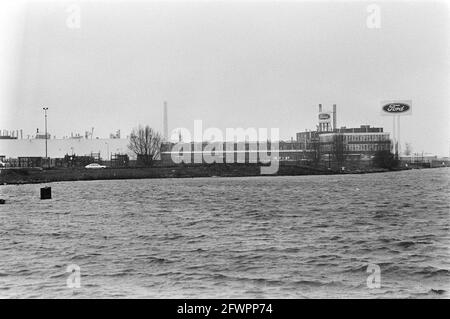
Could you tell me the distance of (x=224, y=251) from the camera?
915 inches

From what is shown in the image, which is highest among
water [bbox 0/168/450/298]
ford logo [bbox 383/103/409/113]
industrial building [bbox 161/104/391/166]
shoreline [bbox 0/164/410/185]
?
ford logo [bbox 383/103/409/113]

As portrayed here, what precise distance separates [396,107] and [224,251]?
90.4 metres

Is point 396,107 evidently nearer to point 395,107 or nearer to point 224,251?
point 395,107

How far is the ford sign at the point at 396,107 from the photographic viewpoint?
340 feet

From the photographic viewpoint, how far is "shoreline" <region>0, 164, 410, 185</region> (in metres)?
85.5

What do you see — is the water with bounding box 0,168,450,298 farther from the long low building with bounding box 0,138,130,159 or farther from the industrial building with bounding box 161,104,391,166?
the long low building with bounding box 0,138,130,159

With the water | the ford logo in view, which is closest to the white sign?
the ford logo

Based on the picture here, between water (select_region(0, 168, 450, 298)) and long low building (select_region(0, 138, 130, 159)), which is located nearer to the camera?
water (select_region(0, 168, 450, 298))

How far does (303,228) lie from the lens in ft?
101

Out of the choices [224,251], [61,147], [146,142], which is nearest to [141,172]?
[146,142]

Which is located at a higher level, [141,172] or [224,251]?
[141,172]

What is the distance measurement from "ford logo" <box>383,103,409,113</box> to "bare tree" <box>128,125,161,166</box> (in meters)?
49.4

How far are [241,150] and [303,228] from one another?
10248cm

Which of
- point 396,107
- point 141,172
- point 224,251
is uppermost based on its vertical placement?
point 396,107
